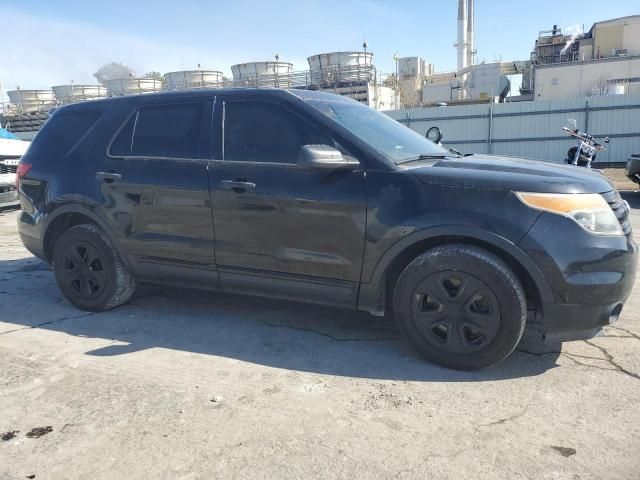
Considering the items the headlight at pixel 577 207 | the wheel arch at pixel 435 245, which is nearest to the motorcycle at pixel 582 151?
the headlight at pixel 577 207

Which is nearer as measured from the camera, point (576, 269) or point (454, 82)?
point (576, 269)

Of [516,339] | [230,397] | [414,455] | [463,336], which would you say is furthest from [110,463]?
[516,339]

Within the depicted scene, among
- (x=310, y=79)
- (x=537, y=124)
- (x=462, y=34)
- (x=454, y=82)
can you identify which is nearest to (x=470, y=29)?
(x=462, y=34)

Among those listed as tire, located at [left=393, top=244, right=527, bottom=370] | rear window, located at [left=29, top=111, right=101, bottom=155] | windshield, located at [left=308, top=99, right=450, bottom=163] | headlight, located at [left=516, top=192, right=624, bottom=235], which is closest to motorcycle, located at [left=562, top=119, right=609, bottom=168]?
windshield, located at [left=308, top=99, right=450, bottom=163]

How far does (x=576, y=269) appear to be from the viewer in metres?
3.03

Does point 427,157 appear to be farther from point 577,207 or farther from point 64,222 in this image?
point 64,222

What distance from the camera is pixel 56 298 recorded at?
509 cm

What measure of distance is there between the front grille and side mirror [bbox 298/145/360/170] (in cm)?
156

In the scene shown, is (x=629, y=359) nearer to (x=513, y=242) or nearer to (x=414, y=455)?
(x=513, y=242)

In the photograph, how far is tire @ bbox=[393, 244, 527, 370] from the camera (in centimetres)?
313

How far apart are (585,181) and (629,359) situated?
121 cm

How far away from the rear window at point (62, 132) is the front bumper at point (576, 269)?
3.73m

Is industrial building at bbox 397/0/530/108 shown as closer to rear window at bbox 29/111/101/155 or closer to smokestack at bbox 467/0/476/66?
smokestack at bbox 467/0/476/66

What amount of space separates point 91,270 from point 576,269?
12.4 feet
